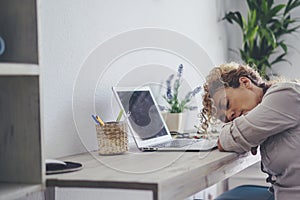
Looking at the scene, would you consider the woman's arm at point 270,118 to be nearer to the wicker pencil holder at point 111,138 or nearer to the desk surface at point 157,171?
the desk surface at point 157,171

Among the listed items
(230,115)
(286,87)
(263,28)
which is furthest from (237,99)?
(263,28)

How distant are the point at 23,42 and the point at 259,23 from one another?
252 cm

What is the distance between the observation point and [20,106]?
132 cm

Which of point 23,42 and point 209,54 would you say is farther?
point 209,54

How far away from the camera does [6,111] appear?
1.34 meters

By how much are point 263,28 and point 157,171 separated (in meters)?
2.23

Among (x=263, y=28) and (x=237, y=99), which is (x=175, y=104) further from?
(x=263, y=28)

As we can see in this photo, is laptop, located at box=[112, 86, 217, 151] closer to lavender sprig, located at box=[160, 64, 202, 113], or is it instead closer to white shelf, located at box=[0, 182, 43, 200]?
lavender sprig, located at box=[160, 64, 202, 113]

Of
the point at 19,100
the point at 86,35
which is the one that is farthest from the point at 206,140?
the point at 19,100

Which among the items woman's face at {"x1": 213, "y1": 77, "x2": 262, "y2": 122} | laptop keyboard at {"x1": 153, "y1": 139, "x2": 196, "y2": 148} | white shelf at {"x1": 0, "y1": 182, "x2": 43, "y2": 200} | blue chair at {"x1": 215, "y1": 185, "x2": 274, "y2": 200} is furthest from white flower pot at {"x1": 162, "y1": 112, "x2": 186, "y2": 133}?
white shelf at {"x1": 0, "y1": 182, "x2": 43, "y2": 200}

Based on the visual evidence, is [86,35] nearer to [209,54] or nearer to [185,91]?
[185,91]

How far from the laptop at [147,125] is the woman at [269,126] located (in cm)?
15

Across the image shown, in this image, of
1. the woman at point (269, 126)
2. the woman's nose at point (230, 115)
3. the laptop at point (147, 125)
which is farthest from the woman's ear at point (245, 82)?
the laptop at point (147, 125)

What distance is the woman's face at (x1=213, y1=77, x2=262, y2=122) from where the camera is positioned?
6.53 ft
